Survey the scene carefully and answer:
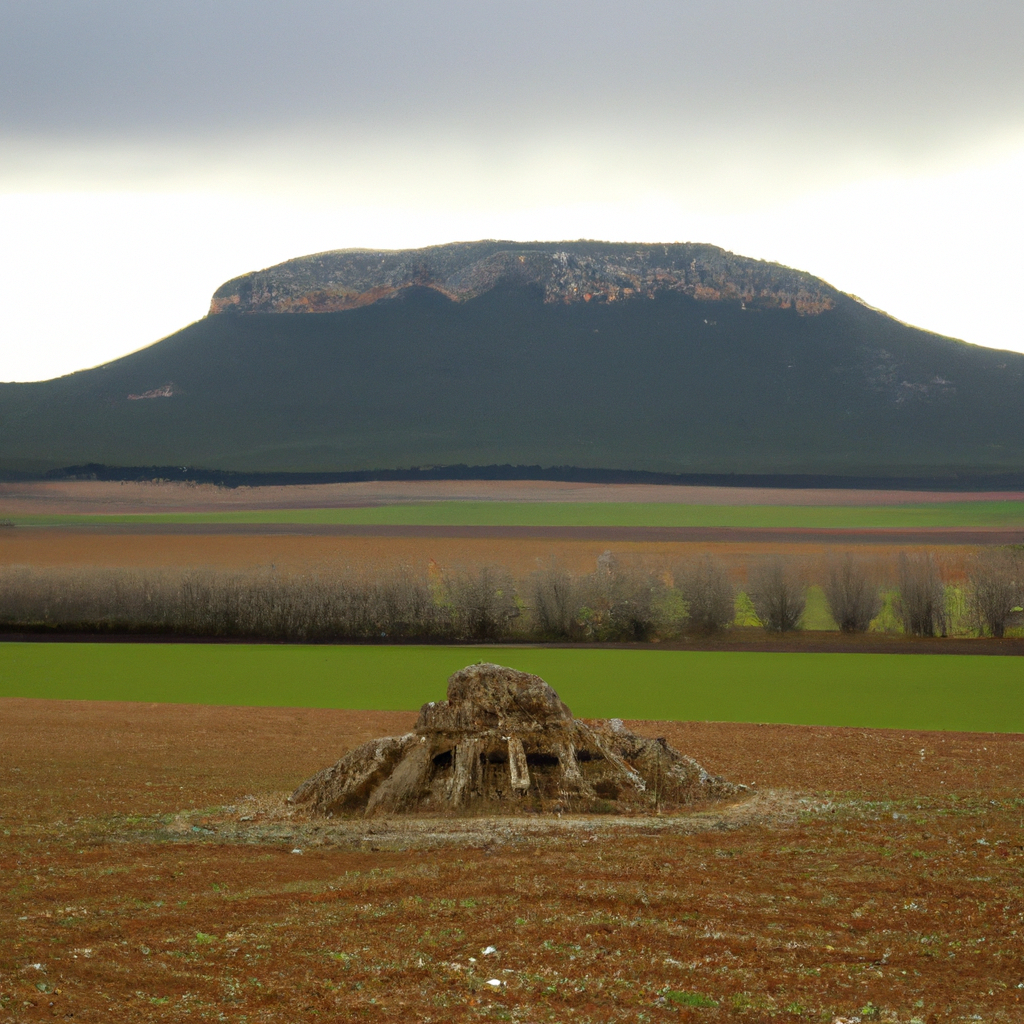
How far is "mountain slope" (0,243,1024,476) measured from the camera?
488 feet

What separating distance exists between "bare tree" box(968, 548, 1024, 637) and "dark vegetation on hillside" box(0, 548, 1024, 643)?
6 cm

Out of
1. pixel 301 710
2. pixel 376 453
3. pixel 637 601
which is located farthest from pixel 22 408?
pixel 301 710

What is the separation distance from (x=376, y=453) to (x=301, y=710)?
122m

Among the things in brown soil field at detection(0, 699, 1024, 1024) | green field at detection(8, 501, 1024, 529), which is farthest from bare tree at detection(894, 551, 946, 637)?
green field at detection(8, 501, 1024, 529)

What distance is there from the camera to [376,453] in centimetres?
15000

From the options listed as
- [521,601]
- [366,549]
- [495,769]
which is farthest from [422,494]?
[495,769]

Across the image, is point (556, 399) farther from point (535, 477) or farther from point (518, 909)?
point (518, 909)

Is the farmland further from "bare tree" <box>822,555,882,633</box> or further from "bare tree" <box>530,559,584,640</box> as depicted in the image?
"bare tree" <box>822,555,882,633</box>

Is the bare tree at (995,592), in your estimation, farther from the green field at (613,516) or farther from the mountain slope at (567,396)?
the mountain slope at (567,396)

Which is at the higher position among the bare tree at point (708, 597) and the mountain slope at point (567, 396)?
the mountain slope at point (567, 396)

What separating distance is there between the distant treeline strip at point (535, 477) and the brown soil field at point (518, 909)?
120 m

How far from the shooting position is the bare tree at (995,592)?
49.2 m

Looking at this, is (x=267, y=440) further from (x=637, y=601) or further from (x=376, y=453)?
(x=637, y=601)

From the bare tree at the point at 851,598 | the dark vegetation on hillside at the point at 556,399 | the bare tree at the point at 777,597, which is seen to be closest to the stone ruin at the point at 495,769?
the bare tree at the point at 777,597
